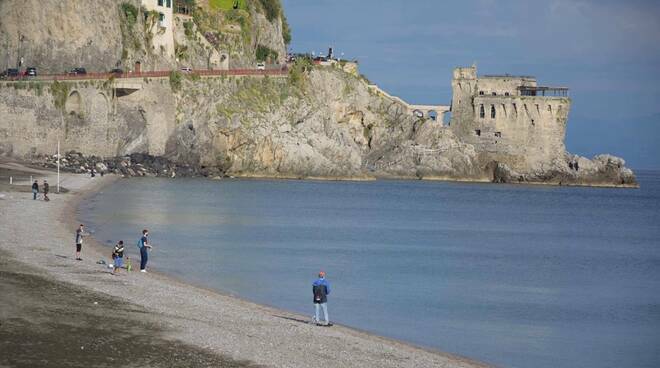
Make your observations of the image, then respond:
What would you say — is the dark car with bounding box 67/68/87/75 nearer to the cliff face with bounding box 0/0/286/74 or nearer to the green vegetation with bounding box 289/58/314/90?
the cliff face with bounding box 0/0/286/74

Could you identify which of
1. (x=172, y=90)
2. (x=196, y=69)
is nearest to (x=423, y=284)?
(x=172, y=90)

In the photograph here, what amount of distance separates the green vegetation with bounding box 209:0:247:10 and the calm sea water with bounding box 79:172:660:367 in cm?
2130

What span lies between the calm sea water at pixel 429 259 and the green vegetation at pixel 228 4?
21.3 m

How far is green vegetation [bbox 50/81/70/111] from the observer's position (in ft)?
261

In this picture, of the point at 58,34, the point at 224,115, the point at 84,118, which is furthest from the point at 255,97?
the point at 58,34

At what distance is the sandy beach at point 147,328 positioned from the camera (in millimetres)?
21906

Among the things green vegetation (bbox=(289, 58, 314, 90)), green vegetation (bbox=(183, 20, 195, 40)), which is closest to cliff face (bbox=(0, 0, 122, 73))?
green vegetation (bbox=(183, 20, 195, 40))

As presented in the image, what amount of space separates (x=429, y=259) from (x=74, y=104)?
4028 cm

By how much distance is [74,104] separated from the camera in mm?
81688

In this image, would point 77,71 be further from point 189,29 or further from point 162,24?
point 189,29

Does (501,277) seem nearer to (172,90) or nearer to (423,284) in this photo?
(423,284)

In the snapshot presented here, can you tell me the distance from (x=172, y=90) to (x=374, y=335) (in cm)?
5987

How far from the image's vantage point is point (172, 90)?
86.5 meters

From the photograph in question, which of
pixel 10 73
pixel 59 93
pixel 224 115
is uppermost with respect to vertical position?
pixel 10 73
